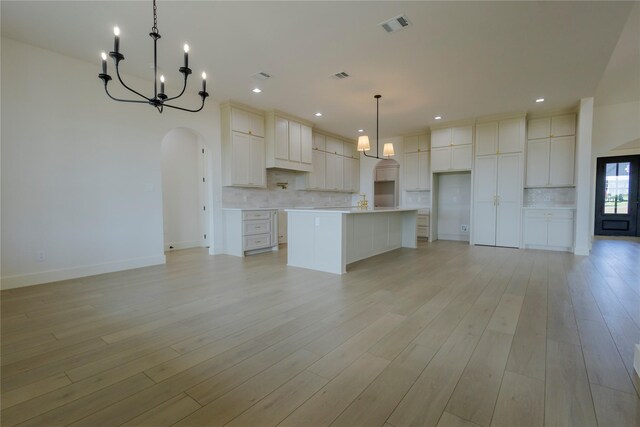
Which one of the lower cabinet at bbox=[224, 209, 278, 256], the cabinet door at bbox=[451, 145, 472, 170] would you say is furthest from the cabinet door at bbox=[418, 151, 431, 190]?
the lower cabinet at bbox=[224, 209, 278, 256]

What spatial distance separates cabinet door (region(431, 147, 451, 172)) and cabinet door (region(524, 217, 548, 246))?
2.07 m

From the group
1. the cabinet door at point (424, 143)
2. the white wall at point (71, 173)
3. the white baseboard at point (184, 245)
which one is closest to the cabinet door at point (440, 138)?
the cabinet door at point (424, 143)

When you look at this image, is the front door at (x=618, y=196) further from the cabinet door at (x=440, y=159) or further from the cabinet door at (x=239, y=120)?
the cabinet door at (x=239, y=120)

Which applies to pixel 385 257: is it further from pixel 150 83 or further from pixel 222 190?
pixel 150 83

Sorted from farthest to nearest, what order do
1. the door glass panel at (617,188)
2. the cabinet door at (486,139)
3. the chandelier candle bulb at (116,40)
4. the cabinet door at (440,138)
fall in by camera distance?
the door glass panel at (617,188) → the cabinet door at (440,138) → the cabinet door at (486,139) → the chandelier candle bulb at (116,40)

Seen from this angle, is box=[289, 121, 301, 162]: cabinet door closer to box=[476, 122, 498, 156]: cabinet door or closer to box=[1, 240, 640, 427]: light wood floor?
box=[1, 240, 640, 427]: light wood floor

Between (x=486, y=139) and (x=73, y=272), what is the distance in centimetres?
790

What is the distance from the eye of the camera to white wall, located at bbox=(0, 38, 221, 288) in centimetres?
Answer: 344

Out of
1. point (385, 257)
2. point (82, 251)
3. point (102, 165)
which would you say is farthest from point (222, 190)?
point (385, 257)

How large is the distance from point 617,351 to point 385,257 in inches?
133

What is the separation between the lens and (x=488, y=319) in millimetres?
2496

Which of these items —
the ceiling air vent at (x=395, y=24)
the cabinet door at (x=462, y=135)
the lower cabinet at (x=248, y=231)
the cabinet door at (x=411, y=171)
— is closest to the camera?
the ceiling air vent at (x=395, y=24)

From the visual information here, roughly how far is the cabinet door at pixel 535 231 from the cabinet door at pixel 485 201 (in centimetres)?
60

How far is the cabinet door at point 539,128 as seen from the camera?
20.1 feet
